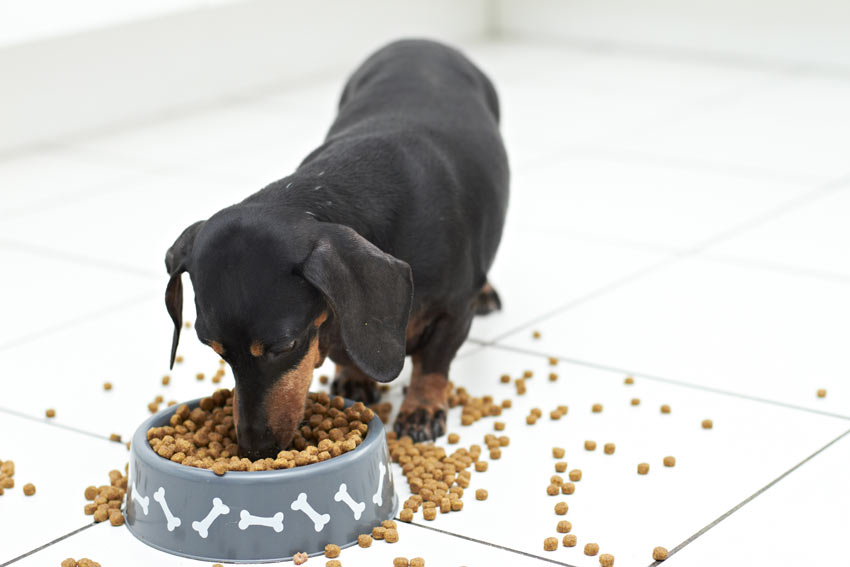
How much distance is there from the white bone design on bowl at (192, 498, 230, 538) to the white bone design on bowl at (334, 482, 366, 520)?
0.20 meters

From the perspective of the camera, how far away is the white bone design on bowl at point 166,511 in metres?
2.26

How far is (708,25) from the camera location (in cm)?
706

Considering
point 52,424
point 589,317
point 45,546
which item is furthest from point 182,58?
point 45,546

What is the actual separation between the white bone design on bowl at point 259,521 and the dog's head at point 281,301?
0.12 metres

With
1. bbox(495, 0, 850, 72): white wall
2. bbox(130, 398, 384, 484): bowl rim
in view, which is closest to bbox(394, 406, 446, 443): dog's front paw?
bbox(130, 398, 384, 484): bowl rim

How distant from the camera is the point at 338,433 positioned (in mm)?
2408

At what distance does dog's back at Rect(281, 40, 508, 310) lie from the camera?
2.55 meters

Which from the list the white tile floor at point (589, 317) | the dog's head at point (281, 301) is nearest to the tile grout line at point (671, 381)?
the white tile floor at point (589, 317)

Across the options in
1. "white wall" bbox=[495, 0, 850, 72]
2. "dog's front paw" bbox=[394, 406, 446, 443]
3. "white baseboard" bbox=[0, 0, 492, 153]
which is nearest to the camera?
"dog's front paw" bbox=[394, 406, 446, 443]

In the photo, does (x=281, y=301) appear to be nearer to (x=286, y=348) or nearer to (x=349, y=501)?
(x=286, y=348)

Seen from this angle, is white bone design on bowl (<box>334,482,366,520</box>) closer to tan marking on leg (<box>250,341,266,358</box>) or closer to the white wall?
tan marking on leg (<box>250,341,266,358</box>)

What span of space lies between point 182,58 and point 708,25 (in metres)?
2.92

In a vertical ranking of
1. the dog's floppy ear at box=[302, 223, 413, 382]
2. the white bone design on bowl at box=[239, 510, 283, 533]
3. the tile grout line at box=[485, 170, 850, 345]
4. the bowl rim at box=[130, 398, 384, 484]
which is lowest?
the tile grout line at box=[485, 170, 850, 345]

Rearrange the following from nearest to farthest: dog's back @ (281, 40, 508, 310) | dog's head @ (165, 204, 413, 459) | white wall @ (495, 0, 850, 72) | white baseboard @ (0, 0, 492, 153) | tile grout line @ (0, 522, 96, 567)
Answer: dog's head @ (165, 204, 413, 459) < tile grout line @ (0, 522, 96, 567) < dog's back @ (281, 40, 508, 310) < white baseboard @ (0, 0, 492, 153) < white wall @ (495, 0, 850, 72)
